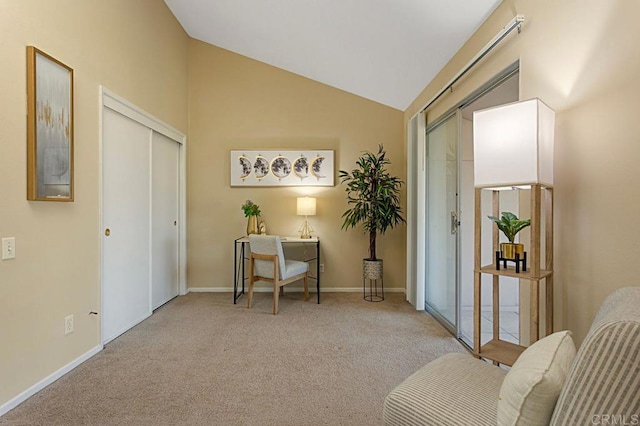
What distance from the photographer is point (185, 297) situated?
13.8 ft

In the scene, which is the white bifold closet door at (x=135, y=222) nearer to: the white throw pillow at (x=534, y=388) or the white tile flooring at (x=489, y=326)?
the white throw pillow at (x=534, y=388)

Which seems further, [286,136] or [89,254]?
[286,136]

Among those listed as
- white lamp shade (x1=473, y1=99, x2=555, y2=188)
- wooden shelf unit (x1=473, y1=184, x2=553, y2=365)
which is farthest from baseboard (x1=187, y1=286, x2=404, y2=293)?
white lamp shade (x1=473, y1=99, x2=555, y2=188)

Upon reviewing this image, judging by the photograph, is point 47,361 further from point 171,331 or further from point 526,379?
point 526,379

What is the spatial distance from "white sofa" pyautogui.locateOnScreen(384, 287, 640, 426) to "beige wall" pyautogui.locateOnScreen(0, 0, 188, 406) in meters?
2.11

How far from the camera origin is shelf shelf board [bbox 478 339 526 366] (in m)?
1.61

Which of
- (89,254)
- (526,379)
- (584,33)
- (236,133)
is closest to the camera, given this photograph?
(526,379)

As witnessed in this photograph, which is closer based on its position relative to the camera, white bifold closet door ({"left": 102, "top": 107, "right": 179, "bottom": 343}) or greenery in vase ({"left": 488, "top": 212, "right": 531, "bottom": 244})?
greenery in vase ({"left": 488, "top": 212, "right": 531, "bottom": 244})

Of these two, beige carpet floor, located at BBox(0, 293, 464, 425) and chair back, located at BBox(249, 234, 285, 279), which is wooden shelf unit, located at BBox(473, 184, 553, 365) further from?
chair back, located at BBox(249, 234, 285, 279)

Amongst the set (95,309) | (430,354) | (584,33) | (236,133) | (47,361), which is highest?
(236,133)

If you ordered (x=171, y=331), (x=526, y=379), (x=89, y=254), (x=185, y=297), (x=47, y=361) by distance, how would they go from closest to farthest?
1. (x=526, y=379)
2. (x=47, y=361)
3. (x=89, y=254)
4. (x=171, y=331)
5. (x=185, y=297)

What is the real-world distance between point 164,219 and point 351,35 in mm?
2875

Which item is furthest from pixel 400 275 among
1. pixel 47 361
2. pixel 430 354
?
pixel 47 361

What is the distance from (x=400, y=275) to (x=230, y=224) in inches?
95.8
